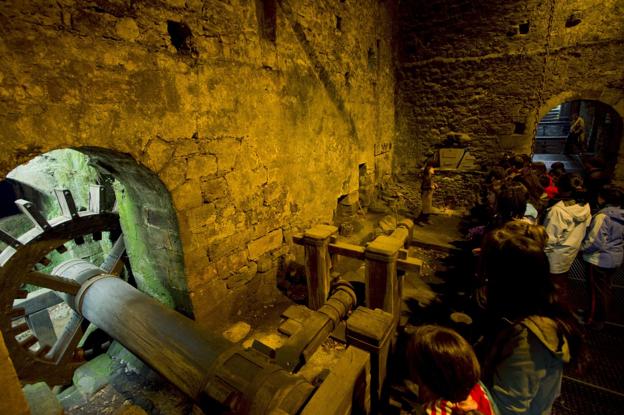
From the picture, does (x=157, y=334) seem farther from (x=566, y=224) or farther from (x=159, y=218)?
(x=566, y=224)

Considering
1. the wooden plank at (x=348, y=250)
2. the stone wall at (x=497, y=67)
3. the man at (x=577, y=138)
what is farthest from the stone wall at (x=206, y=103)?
the man at (x=577, y=138)

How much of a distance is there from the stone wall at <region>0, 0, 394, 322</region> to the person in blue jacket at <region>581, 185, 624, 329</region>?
Answer: 335 centimetres

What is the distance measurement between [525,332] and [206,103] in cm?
296

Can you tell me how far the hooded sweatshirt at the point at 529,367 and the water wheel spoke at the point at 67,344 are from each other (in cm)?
382

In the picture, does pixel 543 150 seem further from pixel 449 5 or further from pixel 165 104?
pixel 165 104

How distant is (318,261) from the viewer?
3145 millimetres

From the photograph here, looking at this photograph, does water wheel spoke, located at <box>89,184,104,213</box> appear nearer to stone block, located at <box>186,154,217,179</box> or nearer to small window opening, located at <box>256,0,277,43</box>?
stone block, located at <box>186,154,217,179</box>

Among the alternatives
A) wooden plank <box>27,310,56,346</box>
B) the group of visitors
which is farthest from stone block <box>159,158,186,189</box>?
wooden plank <box>27,310,56,346</box>

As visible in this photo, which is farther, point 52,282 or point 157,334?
point 52,282

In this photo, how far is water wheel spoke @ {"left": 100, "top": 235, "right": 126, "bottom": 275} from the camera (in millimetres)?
3482

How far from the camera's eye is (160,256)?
9.82 ft

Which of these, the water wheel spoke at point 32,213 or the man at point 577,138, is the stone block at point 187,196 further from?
the man at point 577,138

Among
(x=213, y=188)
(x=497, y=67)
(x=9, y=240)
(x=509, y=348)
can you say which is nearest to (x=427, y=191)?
(x=497, y=67)

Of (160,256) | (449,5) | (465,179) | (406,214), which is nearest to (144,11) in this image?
(160,256)
